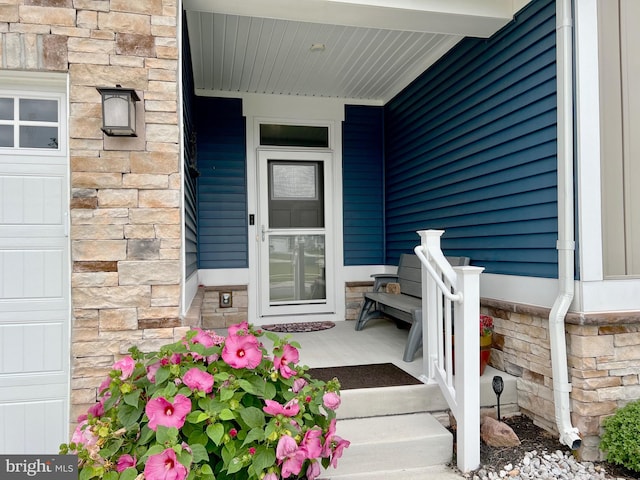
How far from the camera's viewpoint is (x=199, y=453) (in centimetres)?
143

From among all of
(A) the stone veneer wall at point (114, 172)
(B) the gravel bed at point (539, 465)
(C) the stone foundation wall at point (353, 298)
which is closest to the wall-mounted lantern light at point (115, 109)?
(A) the stone veneer wall at point (114, 172)

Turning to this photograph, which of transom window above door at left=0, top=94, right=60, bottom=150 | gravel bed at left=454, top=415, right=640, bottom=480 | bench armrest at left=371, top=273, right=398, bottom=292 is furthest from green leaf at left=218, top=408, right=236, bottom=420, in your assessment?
bench armrest at left=371, top=273, right=398, bottom=292

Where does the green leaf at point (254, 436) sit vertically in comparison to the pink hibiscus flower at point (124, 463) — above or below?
above

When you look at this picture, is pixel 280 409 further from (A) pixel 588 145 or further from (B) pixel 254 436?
(A) pixel 588 145

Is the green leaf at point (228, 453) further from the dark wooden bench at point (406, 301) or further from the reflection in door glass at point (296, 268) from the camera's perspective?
the reflection in door glass at point (296, 268)

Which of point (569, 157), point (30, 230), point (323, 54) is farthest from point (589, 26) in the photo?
point (30, 230)

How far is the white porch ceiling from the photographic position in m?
2.76

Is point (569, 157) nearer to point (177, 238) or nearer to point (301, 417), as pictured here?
point (301, 417)

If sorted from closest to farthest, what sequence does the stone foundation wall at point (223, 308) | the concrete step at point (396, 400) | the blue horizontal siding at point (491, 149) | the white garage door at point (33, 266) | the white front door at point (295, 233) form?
1. the white garage door at point (33, 266)
2. the concrete step at point (396, 400)
3. the blue horizontal siding at point (491, 149)
4. the stone foundation wall at point (223, 308)
5. the white front door at point (295, 233)

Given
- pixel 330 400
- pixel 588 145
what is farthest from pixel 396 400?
pixel 588 145

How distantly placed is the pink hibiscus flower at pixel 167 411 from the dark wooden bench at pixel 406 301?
6.73ft

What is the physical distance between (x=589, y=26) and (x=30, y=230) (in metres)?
3.27

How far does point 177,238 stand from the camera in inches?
94.0

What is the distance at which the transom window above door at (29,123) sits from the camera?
92.4 inches
